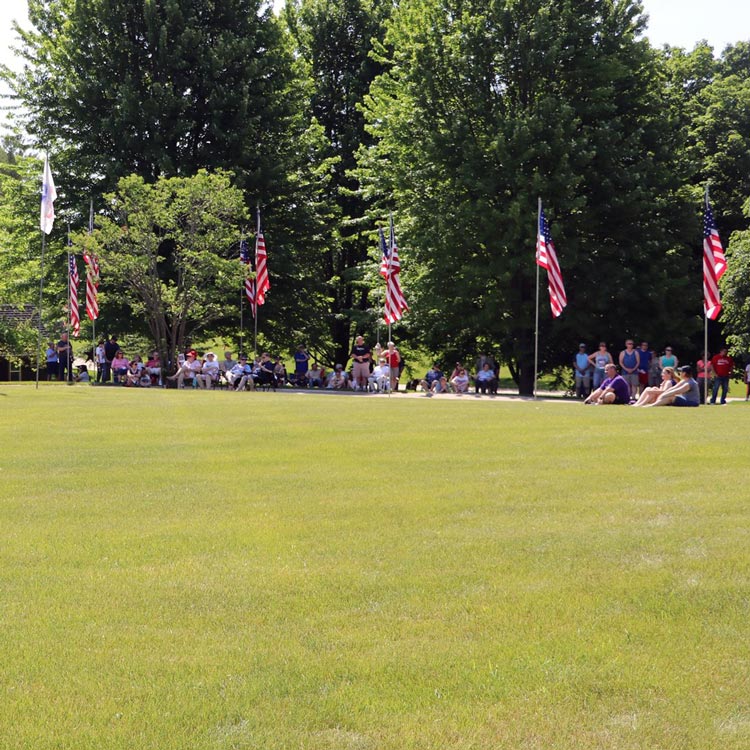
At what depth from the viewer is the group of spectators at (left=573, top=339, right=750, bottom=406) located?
78.8 feet

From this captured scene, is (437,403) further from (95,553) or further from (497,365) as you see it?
(95,553)

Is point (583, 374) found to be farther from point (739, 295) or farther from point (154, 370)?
point (154, 370)

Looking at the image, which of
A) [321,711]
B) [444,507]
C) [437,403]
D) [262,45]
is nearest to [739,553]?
[444,507]

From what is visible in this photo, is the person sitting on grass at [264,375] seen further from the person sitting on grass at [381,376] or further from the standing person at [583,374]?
the standing person at [583,374]

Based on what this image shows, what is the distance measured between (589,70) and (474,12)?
186 inches

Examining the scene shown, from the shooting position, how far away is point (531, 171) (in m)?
35.5

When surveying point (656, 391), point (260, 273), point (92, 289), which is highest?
point (260, 273)

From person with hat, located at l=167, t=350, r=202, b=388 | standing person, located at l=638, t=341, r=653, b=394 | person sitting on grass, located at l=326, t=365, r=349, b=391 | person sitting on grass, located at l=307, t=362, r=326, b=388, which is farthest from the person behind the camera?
person sitting on grass, located at l=307, t=362, r=326, b=388

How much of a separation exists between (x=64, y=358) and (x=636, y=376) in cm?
2052

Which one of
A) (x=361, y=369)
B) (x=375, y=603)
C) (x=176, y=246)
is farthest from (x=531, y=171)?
(x=375, y=603)

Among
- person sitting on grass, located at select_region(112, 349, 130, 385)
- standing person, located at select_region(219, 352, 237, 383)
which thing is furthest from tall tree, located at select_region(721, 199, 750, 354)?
person sitting on grass, located at select_region(112, 349, 130, 385)

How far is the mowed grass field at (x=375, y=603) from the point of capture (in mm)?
4547

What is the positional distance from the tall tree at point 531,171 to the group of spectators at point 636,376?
13.7ft

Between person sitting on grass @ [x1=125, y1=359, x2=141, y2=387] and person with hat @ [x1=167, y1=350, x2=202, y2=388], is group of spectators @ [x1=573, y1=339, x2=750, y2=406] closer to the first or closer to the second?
person with hat @ [x1=167, y1=350, x2=202, y2=388]
